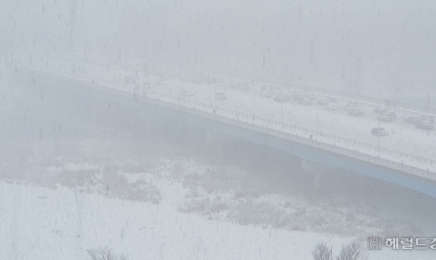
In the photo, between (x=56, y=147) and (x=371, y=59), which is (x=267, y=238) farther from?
(x=371, y=59)

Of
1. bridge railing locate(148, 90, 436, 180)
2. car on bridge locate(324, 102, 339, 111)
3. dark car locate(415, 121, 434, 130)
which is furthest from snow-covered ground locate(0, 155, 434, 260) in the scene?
car on bridge locate(324, 102, 339, 111)

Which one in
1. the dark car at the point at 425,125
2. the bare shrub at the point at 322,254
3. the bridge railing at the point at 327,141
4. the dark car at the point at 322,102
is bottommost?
the bare shrub at the point at 322,254

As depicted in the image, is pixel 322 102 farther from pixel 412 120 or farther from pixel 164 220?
pixel 164 220

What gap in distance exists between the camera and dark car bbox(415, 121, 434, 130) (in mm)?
26891

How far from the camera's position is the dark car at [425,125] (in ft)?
88.2

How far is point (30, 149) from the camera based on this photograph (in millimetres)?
31406

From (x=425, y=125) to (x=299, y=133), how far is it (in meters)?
7.53

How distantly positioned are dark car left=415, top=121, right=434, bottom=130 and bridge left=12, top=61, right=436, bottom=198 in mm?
1139

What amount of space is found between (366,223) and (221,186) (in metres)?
7.40

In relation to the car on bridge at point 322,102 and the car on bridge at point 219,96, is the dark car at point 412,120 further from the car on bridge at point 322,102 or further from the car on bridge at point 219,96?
the car on bridge at point 219,96

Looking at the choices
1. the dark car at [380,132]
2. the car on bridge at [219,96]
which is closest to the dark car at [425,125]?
the dark car at [380,132]

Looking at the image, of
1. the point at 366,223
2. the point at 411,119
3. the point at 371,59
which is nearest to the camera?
the point at 366,223

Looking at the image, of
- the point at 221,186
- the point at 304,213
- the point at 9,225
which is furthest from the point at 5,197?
the point at 304,213

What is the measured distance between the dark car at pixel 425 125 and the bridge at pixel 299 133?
1.14 metres
